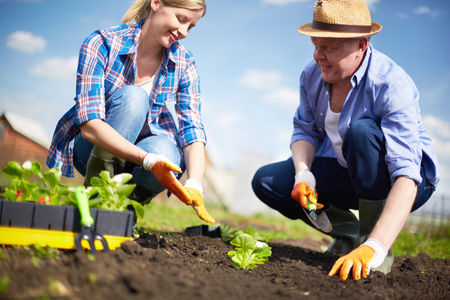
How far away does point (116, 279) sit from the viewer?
3.49ft

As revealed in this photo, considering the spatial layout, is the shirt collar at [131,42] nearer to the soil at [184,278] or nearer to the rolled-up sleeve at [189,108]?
the rolled-up sleeve at [189,108]

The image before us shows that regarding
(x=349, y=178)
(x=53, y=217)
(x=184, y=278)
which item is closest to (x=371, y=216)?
(x=349, y=178)

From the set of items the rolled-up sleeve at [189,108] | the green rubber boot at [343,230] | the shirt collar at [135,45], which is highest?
the shirt collar at [135,45]

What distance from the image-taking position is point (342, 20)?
207 centimetres

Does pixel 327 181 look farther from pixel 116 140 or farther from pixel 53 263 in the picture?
pixel 53 263

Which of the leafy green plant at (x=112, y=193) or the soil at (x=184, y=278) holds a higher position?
the leafy green plant at (x=112, y=193)

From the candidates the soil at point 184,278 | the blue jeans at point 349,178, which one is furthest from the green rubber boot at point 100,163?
the blue jeans at point 349,178

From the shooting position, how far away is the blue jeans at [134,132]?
7.17 ft

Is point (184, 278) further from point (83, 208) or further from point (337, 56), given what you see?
point (337, 56)

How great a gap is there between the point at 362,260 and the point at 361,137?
2.19 feet

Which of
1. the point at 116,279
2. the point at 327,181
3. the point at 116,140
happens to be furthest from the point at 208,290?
the point at 327,181

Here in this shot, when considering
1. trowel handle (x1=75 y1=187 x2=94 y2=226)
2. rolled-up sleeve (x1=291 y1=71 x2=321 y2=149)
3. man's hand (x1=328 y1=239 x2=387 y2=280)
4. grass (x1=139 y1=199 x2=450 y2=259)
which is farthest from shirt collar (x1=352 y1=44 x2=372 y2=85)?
trowel handle (x1=75 y1=187 x2=94 y2=226)

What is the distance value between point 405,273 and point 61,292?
1846mm

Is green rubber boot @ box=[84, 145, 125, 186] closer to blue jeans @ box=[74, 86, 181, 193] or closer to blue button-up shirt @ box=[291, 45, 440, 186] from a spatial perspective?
blue jeans @ box=[74, 86, 181, 193]
